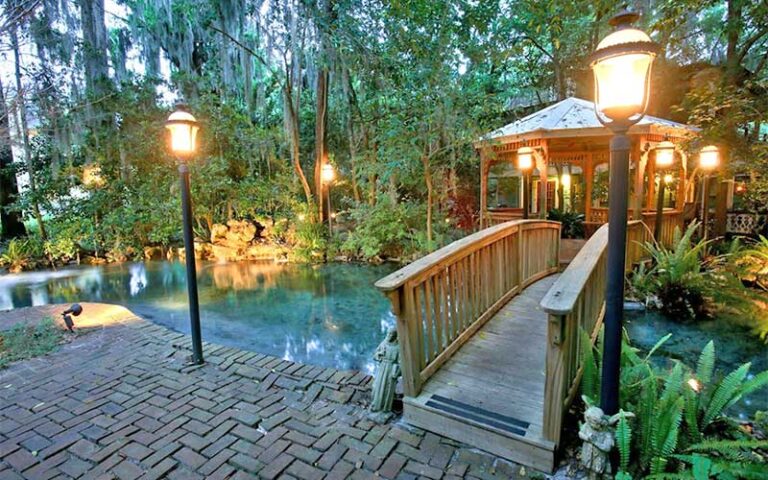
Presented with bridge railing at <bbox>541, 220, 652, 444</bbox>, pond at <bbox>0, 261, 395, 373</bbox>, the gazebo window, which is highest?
the gazebo window

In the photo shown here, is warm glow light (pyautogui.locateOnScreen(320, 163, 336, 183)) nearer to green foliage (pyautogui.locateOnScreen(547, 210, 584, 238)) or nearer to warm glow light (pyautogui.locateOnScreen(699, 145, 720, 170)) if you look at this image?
green foliage (pyautogui.locateOnScreen(547, 210, 584, 238))

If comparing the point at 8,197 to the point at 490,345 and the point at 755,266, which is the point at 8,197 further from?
the point at 755,266

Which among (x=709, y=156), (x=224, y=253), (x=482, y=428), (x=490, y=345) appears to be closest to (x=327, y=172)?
(x=224, y=253)

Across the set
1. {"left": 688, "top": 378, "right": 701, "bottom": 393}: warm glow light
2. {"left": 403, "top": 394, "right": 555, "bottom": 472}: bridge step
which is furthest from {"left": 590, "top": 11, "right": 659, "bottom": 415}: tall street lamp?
{"left": 688, "top": 378, "right": 701, "bottom": 393}: warm glow light

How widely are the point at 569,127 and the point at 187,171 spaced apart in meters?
6.22

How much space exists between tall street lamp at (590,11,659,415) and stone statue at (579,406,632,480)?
3.5 inches

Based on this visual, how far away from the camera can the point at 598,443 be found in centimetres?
201

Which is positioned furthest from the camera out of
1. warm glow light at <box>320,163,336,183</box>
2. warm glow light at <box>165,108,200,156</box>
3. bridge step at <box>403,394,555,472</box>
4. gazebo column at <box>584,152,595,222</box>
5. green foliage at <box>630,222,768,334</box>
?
warm glow light at <box>320,163,336,183</box>

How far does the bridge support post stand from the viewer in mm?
1967

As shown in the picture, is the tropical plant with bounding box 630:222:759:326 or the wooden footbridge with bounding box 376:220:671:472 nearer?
the wooden footbridge with bounding box 376:220:671:472

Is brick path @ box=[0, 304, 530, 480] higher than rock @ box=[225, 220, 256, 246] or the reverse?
the reverse

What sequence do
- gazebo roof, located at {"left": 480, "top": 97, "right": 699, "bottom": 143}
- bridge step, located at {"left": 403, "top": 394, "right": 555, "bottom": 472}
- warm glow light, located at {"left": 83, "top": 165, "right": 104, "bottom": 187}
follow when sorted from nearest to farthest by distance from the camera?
bridge step, located at {"left": 403, "top": 394, "right": 555, "bottom": 472}
gazebo roof, located at {"left": 480, "top": 97, "right": 699, "bottom": 143}
warm glow light, located at {"left": 83, "top": 165, "right": 104, "bottom": 187}

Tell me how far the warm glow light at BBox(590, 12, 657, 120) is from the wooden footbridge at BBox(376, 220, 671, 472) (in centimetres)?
102

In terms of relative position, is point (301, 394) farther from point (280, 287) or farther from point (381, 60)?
point (381, 60)
